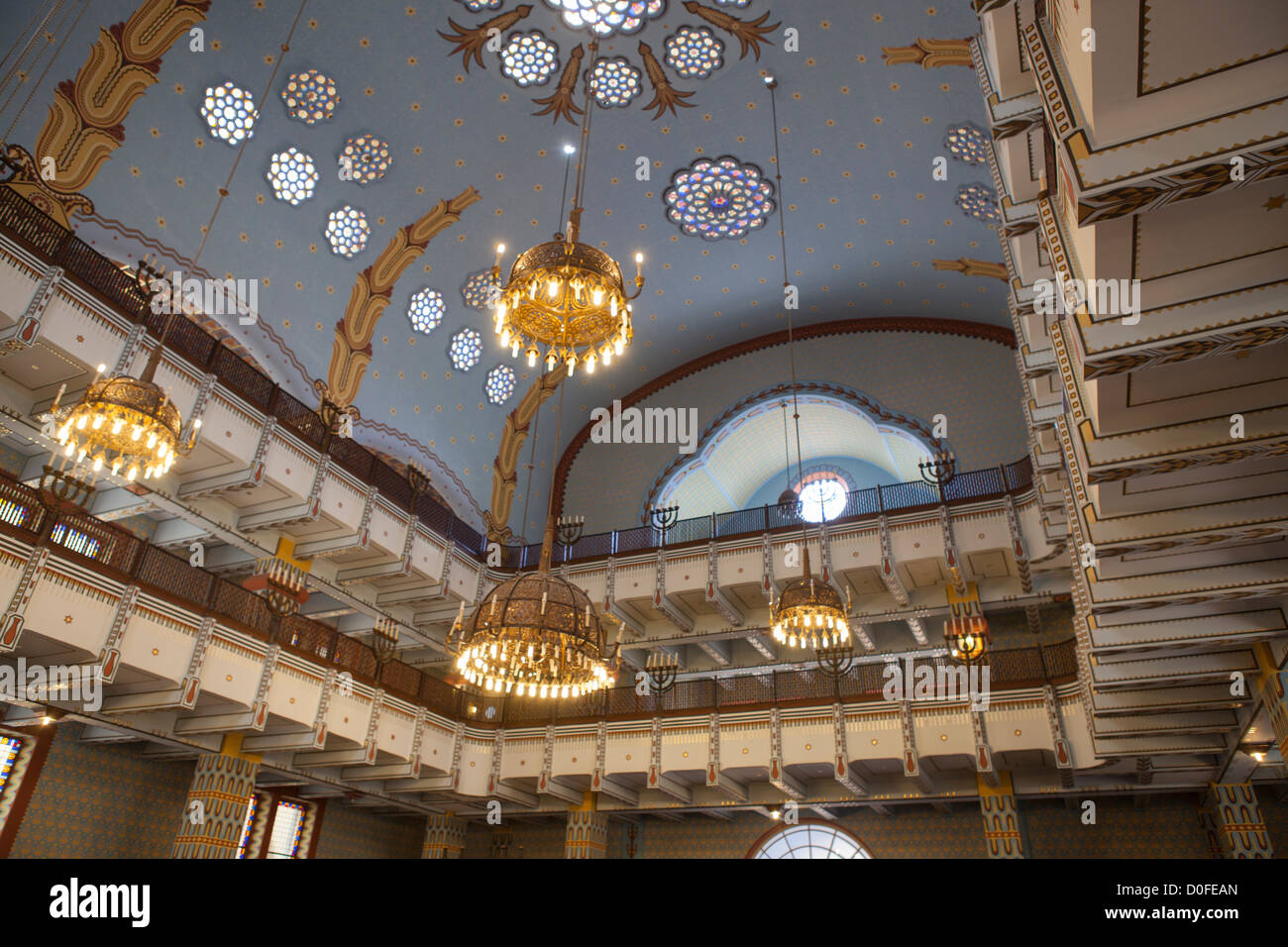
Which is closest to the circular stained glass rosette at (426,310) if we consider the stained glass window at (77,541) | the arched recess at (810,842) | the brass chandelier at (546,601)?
the stained glass window at (77,541)

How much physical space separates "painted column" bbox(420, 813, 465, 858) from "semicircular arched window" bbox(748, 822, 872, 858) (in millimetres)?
6516

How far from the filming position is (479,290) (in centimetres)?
1811

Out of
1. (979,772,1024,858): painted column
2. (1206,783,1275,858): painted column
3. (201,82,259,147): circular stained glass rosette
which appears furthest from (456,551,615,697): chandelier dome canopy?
(1206,783,1275,858): painted column

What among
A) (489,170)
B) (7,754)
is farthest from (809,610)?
(7,754)

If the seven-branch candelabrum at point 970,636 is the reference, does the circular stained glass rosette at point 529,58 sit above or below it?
above

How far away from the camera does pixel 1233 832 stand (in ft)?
45.3

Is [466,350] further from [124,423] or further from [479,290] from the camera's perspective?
[124,423]

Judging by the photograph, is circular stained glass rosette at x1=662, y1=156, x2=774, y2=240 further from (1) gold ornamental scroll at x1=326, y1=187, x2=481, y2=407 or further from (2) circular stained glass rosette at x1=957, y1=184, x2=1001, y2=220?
(1) gold ornamental scroll at x1=326, y1=187, x2=481, y2=407

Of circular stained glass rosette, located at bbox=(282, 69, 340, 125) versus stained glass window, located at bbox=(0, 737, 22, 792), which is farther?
circular stained glass rosette, located at bbox=(282, 69, 340, 125)

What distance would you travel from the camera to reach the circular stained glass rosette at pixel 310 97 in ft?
46.0

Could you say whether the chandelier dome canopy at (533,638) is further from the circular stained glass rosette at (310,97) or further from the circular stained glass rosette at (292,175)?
the circular stained glass rosette at (310,97)

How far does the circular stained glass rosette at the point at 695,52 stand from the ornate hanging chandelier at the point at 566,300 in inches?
326

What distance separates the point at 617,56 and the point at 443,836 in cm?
1626

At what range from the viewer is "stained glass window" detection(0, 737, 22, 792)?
12.6 m
